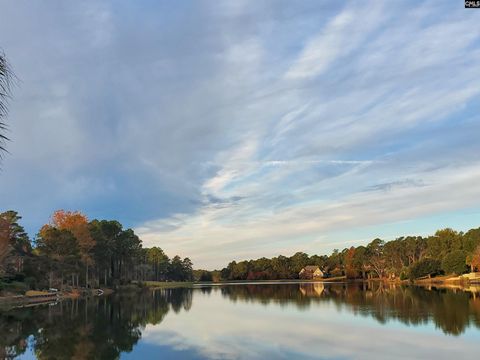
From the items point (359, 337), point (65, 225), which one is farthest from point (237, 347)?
point (65, 225)

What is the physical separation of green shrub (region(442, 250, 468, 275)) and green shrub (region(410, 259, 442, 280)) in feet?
22.3

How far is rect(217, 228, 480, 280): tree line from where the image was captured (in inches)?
3885

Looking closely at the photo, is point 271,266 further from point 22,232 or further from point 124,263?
point 22,232

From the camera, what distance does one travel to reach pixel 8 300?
56.2 m

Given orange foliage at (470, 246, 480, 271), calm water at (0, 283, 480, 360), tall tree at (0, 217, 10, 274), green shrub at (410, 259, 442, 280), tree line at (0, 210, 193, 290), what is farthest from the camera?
green shrub at (410, 259, 442, 280)

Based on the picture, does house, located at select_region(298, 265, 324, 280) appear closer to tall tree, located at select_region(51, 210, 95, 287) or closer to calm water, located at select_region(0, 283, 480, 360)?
tall tree, located at select_region(51, 210, 95, 287)

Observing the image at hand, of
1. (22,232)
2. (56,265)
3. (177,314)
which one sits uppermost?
(22,232)

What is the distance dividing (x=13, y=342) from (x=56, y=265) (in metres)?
47.4

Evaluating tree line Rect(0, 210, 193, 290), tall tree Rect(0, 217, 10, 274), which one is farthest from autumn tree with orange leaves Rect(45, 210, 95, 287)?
tall tree Rect(0, 217, 10, 274)

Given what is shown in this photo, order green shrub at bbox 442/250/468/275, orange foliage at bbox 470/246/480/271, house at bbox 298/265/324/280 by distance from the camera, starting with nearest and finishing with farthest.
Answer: orange foliage at bbox 470/246/480/271, green shrub at bbox 442/250/468/275, house at bbox 298/265/324/280

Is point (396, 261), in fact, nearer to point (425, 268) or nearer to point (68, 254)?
point (425, 268)

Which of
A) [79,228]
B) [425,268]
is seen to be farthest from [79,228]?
[425,268]

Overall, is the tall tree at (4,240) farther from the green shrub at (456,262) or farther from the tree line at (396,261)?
the green shrub at (456,262)

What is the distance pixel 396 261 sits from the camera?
14062 cm
